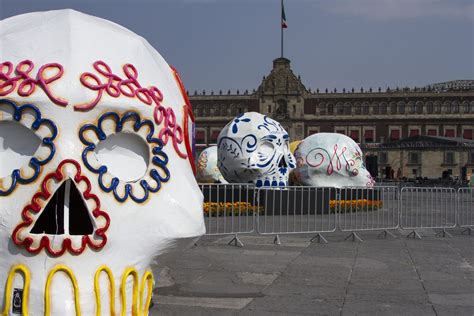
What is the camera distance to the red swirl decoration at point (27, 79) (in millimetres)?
3312

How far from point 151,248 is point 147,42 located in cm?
133

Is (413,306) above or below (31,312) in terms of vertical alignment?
below

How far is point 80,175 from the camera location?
10.7 feet

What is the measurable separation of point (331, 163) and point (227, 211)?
13.8ft

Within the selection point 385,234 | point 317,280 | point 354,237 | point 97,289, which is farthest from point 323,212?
point 97,289

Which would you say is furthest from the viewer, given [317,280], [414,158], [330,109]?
[330,109]

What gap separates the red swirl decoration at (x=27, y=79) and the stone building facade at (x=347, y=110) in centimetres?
6030

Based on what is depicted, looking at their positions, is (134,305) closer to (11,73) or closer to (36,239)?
(36,239)

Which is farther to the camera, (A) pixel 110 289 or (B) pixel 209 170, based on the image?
(B) pixel 209 170

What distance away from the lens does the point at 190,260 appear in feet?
23.4

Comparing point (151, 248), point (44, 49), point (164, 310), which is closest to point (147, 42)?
point (44, 49)

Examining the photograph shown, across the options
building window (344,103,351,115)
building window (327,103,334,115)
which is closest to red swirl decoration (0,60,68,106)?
building window (327,103,334,115)

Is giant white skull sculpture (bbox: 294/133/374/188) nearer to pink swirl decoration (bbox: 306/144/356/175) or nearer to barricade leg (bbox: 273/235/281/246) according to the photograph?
pink swirl decoration (bbox: 306/144/356/175)

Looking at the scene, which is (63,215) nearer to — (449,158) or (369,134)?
(449,158)
